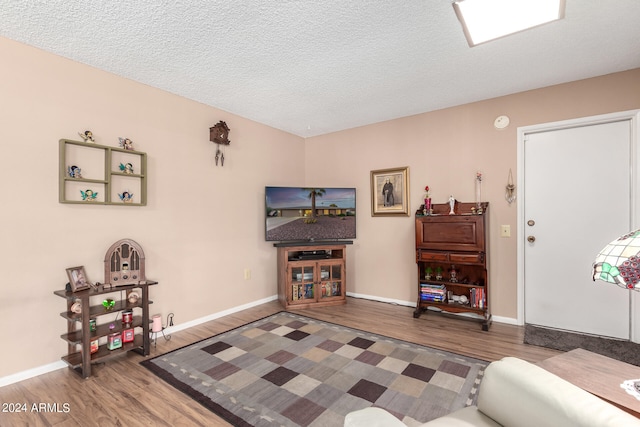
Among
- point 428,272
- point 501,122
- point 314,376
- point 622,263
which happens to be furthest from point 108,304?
point 501,122

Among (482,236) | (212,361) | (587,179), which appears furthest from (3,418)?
(587,179)

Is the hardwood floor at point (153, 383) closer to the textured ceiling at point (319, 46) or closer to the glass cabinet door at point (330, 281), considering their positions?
the glass cabinet door at point (330, 281)

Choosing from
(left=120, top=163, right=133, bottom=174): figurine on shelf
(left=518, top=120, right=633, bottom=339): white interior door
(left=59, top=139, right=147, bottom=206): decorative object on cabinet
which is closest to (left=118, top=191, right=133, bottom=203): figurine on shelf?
(left=59, top=139, right=147, bottom=206): decorative object on cabinet

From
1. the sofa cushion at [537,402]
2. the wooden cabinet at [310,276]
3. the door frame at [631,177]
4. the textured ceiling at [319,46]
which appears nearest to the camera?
the sofa cushion at [537,402]

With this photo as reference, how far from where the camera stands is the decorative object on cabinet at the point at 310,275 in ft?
12.3

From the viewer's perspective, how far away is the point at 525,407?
92 cm

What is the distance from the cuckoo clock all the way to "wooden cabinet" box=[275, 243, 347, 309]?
1.62 metres

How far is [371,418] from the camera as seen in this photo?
917 millimetres

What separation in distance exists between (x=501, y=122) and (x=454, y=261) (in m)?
1.62

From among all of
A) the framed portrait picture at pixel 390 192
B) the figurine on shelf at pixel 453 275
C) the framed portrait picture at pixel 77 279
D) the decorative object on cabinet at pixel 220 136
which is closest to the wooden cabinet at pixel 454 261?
the figurine on shelf at pixel 453 275

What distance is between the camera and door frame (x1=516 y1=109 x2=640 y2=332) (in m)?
2.61

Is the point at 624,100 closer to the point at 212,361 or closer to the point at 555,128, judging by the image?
the point at 555,128

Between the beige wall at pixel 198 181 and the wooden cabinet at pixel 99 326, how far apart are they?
0.46ft

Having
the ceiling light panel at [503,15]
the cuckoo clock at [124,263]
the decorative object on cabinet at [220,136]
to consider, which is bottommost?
the cuckoo clock at [124,263]
